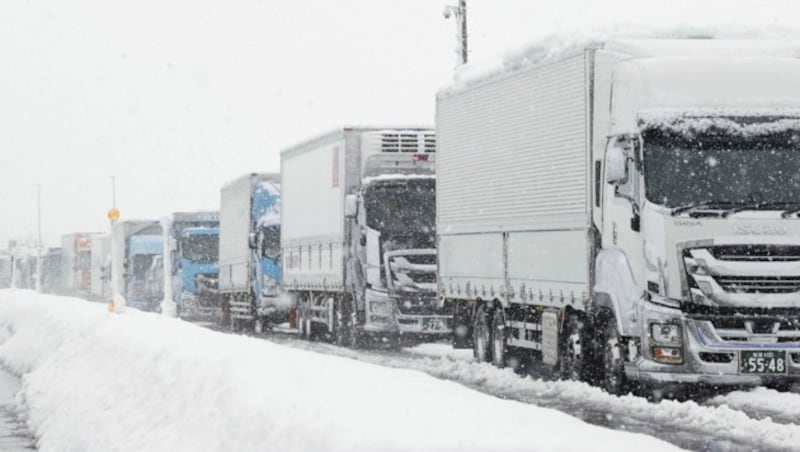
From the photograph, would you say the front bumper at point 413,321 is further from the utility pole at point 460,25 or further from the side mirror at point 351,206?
the utility pole at point 460,25

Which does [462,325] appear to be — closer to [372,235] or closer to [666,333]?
[372,235]

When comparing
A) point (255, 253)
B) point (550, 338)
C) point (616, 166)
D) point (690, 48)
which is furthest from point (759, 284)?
point (255, 253)

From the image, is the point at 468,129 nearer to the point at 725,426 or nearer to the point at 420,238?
the point at 420,238

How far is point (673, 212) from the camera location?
15.4m

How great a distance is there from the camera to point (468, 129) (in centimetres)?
2150

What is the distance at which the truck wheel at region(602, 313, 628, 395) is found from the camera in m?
16.4

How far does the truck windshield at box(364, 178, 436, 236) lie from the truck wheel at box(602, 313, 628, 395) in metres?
9.37

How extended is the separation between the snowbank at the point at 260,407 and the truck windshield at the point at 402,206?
30.9 ft

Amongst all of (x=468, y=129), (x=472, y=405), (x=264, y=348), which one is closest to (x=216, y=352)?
(x=264, y=348)

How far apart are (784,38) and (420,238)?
992 centimetres

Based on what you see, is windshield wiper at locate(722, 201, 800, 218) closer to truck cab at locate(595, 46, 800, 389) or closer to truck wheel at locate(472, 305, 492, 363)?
truck cab at locate(595, 46, 800, 389)

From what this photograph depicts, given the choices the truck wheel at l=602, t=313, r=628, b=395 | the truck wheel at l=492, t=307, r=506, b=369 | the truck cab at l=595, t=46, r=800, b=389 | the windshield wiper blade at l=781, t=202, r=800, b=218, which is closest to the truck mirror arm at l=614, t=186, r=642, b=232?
the truck cab at l=595, t=46, r=800, b=389

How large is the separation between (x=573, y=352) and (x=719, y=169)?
10.8ft

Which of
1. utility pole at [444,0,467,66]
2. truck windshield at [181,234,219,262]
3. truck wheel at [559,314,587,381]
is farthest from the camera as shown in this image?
truck windshield at [181,234,219,262]
